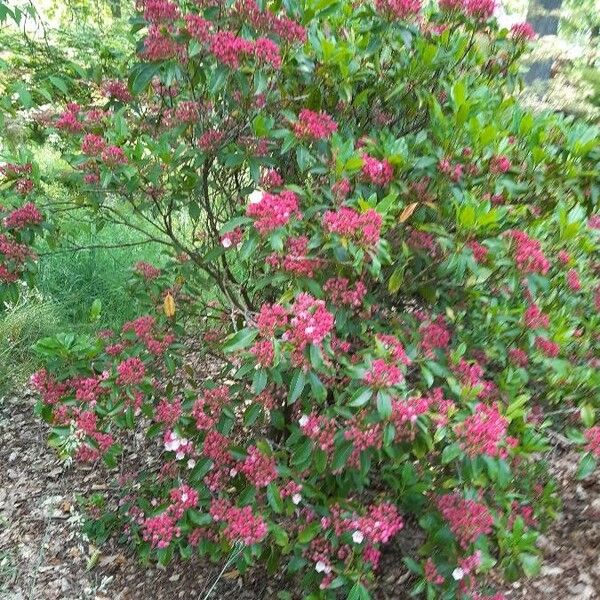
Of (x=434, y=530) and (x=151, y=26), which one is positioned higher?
(x=151, y=26)

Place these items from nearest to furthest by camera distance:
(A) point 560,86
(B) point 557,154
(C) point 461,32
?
1. (B) point 557,154
2. (C) point 461,32
3. (A) point 560,86

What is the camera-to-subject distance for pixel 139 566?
259cm

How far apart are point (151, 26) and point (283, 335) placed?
3.15 feet

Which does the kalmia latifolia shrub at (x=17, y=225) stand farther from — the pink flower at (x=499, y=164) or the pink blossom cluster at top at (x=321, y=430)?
the pink flower at (x=499, y=164)

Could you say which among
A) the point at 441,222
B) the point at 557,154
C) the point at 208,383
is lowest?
the point at 208,383

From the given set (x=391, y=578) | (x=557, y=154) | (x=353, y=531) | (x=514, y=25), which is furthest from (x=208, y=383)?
(x=514, y=25)

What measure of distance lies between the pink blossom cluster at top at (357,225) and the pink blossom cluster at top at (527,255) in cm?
44

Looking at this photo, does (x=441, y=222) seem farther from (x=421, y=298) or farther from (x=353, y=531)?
(x=353, y=531)

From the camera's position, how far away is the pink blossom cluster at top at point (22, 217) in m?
2.09

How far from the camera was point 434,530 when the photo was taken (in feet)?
6.22

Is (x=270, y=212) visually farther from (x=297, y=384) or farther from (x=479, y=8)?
(x=479, y=8)

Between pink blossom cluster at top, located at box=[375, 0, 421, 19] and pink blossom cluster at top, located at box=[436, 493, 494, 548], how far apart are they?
139 cm

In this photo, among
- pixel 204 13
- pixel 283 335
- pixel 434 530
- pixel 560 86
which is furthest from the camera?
pixel 560 86

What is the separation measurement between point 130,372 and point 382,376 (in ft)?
2.87
